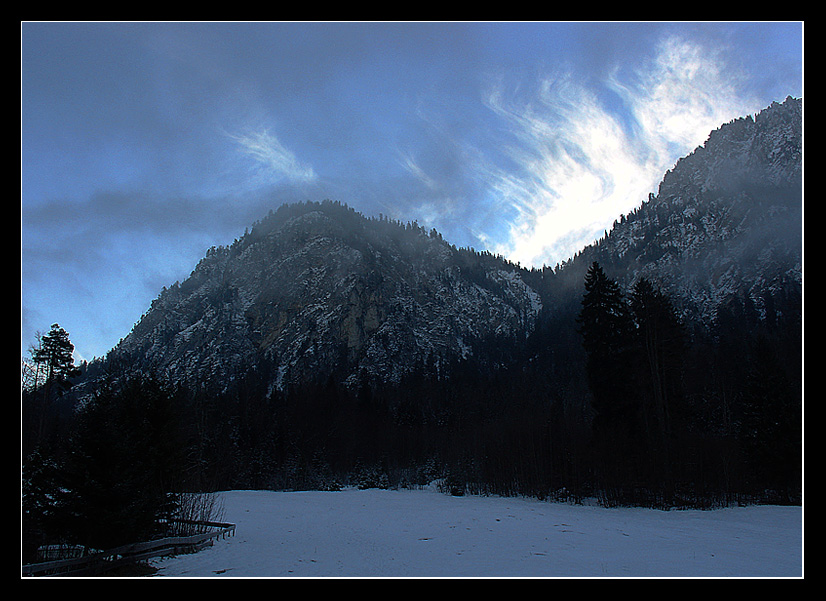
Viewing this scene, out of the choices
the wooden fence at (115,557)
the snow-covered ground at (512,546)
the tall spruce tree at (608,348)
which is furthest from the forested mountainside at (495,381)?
the snow-covered ground at (512,546)

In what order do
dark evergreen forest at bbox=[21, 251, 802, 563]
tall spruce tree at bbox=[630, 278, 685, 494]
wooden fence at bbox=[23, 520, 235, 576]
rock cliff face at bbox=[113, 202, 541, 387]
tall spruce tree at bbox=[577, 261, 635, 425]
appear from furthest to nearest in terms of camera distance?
1. rock cliff face at bbox=[113, 202, 541, 387]
2. tall spruce tree at bbox=[577, 261, 635, 425]
3. tall spruce tree at bbox=[630, 278, 685, 494]
4. dark evergreen forest at bbox=[21, 251, 802, 563]
5. wooden fence at bbox=[23, 520, 235, 576]

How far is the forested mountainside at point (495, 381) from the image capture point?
24234 millimetres

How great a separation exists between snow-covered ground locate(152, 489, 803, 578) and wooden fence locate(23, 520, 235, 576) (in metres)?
0.39

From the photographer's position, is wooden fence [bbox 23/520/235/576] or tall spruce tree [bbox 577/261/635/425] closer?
wooden fence [bbox 23/520/235/576]

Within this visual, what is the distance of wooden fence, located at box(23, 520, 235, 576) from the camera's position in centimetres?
1032

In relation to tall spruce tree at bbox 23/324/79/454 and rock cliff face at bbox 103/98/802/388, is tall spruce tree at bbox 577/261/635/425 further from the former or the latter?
rock cliff face at bbox 103/98/802/388

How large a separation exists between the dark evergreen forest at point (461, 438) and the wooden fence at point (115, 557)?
1.09 feet

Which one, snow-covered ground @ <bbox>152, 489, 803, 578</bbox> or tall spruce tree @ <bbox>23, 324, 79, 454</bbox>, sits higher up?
tall spruce tree @ <bbox>23, 324, 79, 454</bbox>

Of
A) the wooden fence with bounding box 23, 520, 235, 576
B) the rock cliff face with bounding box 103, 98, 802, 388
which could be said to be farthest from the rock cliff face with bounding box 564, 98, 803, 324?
the wooden fence with bounding box 23, 520, 235, 576

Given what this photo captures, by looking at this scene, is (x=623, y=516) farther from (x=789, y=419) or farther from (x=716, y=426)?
(x=716, y=426)

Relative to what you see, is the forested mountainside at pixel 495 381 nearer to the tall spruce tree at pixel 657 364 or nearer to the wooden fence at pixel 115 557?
the tall spruce tree at pixel 657 364

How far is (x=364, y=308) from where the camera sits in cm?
17150

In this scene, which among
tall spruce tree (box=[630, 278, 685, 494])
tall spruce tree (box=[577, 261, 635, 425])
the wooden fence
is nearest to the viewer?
the wooden fence
